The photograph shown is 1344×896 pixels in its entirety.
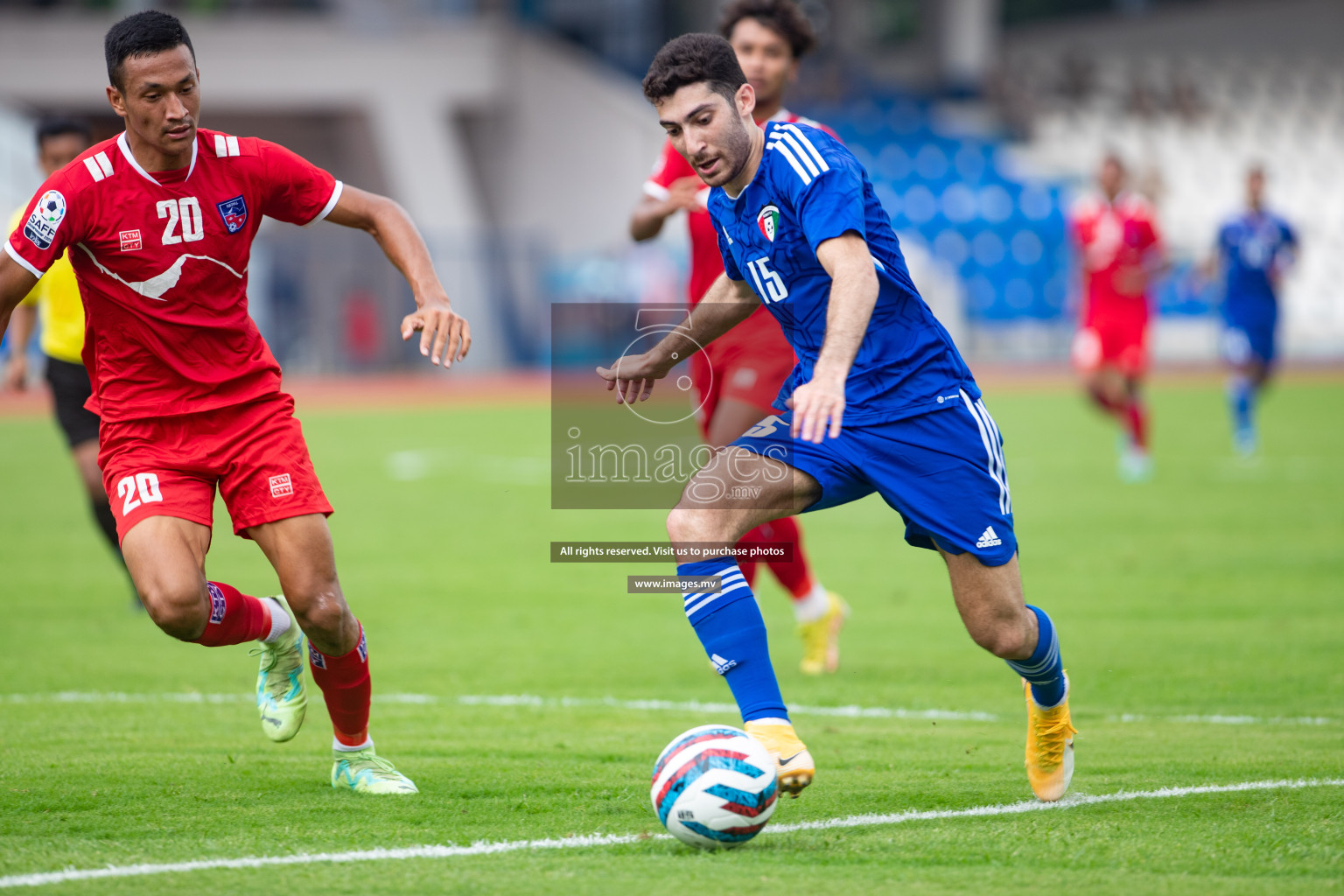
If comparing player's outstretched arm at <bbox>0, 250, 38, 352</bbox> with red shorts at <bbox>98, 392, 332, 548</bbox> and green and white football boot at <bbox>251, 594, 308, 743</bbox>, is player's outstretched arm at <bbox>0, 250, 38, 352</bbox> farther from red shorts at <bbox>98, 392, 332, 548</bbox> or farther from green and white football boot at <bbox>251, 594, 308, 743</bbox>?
green and white football boot at <bbox>251, 594, 308, 743</bbox>

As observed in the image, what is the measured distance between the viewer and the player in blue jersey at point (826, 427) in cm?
425

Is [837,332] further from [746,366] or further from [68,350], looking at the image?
[68,350]

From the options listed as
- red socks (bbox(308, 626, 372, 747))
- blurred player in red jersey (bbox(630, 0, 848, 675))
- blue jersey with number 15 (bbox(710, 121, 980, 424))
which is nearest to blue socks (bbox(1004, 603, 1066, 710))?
blue jersey with number 15 (bbox(710, 121, 980, 424))

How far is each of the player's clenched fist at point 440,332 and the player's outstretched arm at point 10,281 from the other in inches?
45.7

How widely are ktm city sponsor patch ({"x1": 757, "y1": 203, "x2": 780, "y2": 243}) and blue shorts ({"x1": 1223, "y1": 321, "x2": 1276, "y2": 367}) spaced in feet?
42.7

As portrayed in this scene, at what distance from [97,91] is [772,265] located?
96.5ft

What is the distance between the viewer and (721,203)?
4.54 metres

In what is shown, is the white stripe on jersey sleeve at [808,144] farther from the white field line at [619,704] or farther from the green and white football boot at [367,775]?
the white field line at [619,704]

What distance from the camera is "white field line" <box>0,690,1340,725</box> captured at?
19.6ft

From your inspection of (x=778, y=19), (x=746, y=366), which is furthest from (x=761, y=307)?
(x=778, y=19)

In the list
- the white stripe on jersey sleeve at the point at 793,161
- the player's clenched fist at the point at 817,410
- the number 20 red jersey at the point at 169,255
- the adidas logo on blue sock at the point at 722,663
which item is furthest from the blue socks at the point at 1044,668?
the number 20 red jersey at the point at 169,255

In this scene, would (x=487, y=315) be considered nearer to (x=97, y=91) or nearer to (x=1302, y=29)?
(x=97, y=91)

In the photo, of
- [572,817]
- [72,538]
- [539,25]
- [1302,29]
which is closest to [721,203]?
[572,817]

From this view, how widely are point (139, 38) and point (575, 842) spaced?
108 inches
